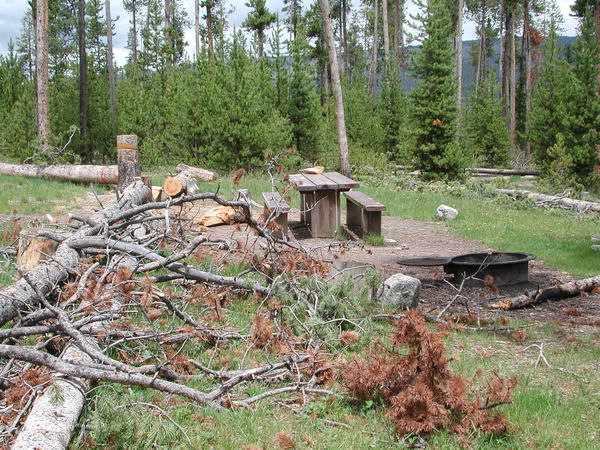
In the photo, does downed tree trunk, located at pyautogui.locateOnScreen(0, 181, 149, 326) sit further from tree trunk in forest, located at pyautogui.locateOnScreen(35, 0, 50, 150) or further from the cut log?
tree trunk in forest, located at pyautogui.locateOnScreen(35, 0, 50, 150)

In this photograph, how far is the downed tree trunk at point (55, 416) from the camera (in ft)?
9.33

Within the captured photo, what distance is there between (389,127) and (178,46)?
56.9 feet

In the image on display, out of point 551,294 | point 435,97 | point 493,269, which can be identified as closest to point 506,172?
point 435,97

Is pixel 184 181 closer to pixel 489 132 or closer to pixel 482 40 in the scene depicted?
pixel 489 132

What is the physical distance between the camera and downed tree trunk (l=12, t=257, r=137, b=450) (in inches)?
112

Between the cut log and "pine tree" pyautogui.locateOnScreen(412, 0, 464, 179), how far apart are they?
1656 cm

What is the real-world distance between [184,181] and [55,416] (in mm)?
9712

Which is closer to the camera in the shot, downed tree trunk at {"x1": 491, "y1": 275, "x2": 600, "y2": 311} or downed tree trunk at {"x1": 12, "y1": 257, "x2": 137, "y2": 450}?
downed tree trunk at {"x1": 12, "y1": 257, "x2": 137, "y2": 450}

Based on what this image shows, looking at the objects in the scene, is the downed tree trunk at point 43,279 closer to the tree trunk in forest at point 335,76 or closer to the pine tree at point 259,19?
the tree trunk in forest at point 335,76

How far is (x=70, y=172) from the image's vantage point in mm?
13977

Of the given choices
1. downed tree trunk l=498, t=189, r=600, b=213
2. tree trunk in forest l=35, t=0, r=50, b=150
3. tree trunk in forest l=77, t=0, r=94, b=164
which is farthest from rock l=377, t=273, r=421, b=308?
tree trunk in forest l=77, t=0, r=94, b=164

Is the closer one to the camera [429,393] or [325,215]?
[429,393]

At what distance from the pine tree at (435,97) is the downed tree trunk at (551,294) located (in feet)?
46.6

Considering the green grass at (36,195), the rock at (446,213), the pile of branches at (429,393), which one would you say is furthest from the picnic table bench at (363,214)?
the pile of branches at (429,393)
